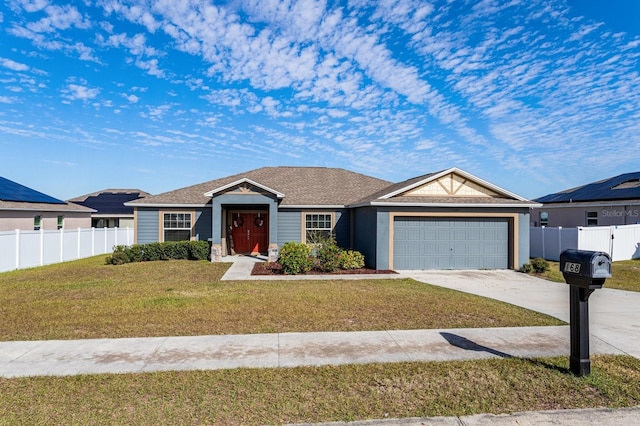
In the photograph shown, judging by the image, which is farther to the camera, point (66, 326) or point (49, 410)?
point (66, 326)

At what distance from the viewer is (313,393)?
14.2 ft

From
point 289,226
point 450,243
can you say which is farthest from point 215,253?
point 450,243

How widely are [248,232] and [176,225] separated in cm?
374

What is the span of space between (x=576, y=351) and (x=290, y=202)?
15086 mm

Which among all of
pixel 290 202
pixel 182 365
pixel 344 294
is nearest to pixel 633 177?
pixel 290 202

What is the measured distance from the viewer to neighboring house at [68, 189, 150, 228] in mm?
30078

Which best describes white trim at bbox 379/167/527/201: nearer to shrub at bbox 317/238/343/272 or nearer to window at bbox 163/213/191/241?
shrub at bbox 317/238/343/272

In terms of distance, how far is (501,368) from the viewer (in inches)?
201

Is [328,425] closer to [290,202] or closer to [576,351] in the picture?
[576,351]

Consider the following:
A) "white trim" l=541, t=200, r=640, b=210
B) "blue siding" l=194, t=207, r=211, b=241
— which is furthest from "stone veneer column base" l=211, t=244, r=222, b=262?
"white trim" l=541, t=200, r=640, b=210

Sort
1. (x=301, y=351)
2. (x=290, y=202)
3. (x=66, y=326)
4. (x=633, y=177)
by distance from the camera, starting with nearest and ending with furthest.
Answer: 1. (x=301, y=351)
2. (x=66, y=326)
3. (x=290, y=202)
4. (x=633, y=177)

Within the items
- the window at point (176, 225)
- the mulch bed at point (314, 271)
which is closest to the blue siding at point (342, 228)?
the mulch bed at point (314, 271)

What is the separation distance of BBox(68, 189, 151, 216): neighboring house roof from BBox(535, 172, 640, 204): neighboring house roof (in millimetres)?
32006

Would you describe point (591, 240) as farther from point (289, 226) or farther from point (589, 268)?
point (589, 268)
